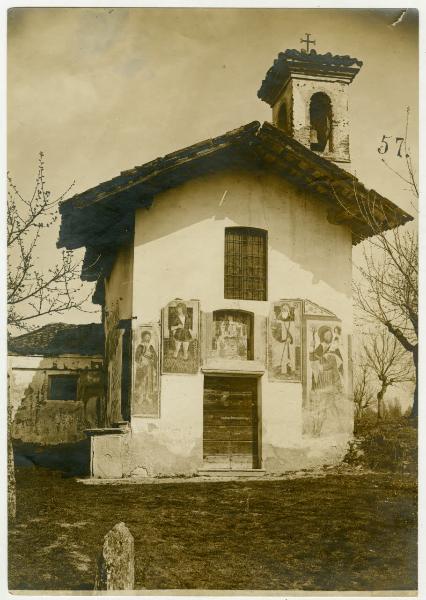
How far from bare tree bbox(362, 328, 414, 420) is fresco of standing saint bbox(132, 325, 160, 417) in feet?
11.5

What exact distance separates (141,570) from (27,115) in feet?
18.6

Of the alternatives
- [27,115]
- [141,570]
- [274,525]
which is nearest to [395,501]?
[274,525]

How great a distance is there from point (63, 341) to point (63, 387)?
3.66 feet

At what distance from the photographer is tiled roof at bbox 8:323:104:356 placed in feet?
58.0

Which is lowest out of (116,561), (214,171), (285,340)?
(116,561)

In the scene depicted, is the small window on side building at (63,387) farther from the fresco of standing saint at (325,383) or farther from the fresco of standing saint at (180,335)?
the fresco of standing saint at (325,383)

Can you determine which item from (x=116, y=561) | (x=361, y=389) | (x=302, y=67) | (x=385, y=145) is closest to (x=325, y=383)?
(x=361, y=389)

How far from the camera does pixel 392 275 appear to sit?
Answer: 10172mm

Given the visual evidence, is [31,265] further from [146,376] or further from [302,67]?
[302,67]

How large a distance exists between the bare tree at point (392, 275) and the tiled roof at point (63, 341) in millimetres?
7524

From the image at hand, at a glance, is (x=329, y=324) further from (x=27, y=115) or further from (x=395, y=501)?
(x=27, y=115)

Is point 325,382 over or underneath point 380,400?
over

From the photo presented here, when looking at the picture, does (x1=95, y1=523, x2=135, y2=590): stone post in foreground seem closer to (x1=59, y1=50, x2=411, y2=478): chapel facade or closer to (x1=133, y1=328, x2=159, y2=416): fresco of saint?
(x1=59, y1=50, x2=411, y2=478): chapel facade

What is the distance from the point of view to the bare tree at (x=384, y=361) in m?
11.0
